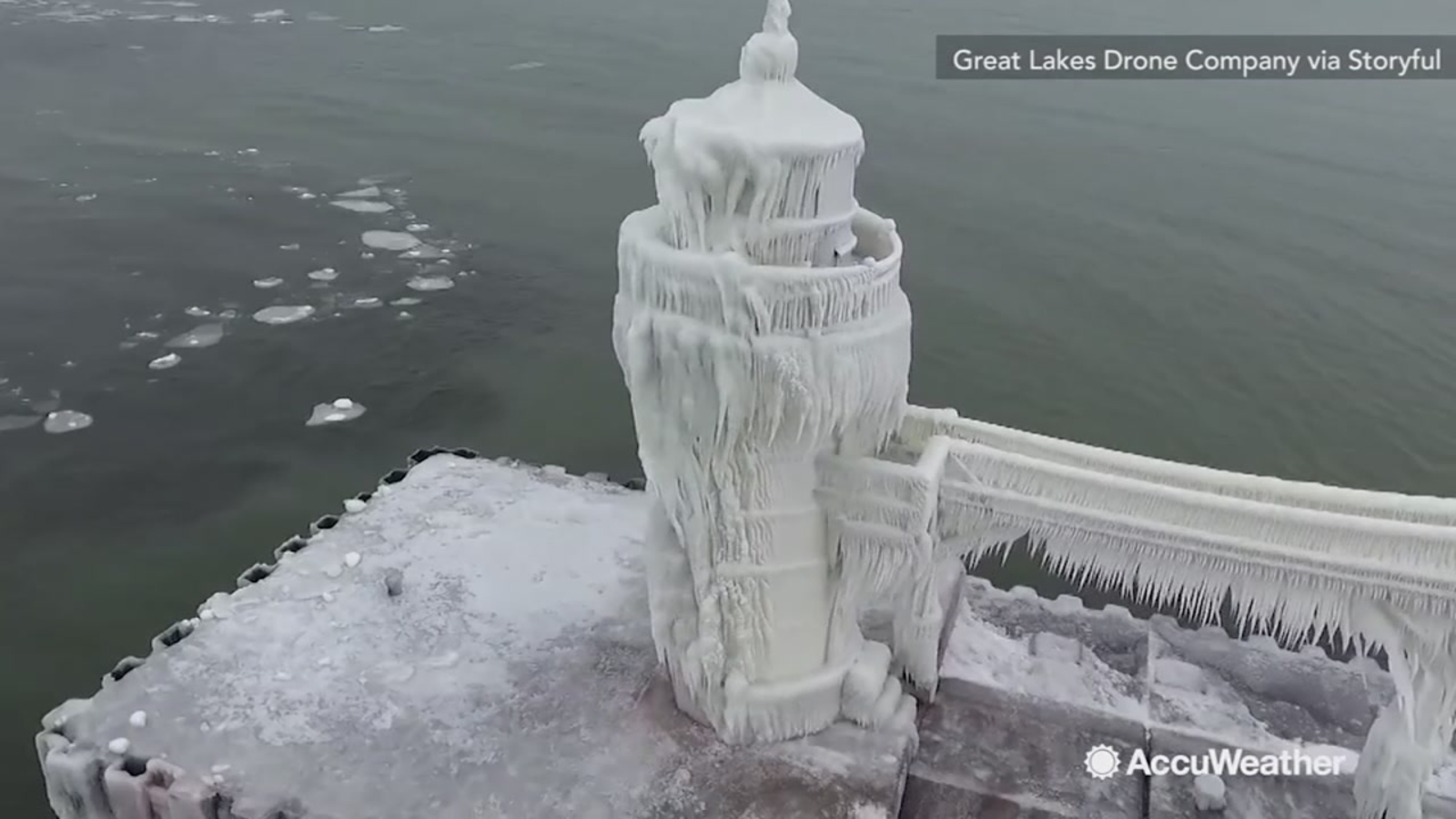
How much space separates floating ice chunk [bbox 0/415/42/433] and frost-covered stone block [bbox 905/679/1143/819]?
14373mm

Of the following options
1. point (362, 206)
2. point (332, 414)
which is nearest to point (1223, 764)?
point (332, 414)

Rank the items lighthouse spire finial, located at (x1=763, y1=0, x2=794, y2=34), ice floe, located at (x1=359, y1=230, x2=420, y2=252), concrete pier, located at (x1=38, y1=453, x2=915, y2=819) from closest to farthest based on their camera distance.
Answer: lighthouse spire finial, located at (x1=763, y1=0, x2=794, y2=34), concrete pier, located at (x1=38, y1=453, x2=915, y2=819), ice floe, located at (x1=359, y1=230, x2=420, y2=252)

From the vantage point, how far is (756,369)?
8477 mm

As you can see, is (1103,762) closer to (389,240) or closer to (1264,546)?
(1264,546)

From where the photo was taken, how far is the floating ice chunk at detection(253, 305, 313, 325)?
66.3 feet

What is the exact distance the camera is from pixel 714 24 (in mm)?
36250

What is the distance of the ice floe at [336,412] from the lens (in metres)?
17.6

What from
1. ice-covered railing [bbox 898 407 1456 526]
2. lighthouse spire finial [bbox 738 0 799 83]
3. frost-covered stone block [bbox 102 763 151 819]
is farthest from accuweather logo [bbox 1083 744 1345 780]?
frost-covered stone block [bbox 102 763 151 819]

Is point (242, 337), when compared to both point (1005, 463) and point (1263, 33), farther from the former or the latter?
point (1263, 33)

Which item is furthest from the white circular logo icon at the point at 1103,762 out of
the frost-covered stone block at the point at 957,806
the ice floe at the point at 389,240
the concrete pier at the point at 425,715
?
the ice floe at the point at 389,240

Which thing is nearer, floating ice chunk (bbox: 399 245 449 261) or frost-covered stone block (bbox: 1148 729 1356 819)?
frost-covered stone block (bbox: 1148 729 1356 819)

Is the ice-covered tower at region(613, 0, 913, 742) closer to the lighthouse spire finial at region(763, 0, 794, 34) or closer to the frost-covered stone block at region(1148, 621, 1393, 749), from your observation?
the lighthouse spire finial at region(763, 0, 794, 34)

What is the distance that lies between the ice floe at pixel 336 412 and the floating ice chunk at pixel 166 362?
2.82 meters

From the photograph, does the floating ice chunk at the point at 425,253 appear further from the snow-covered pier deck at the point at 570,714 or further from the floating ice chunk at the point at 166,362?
the snow-covered pier deck at the point at 570,714
